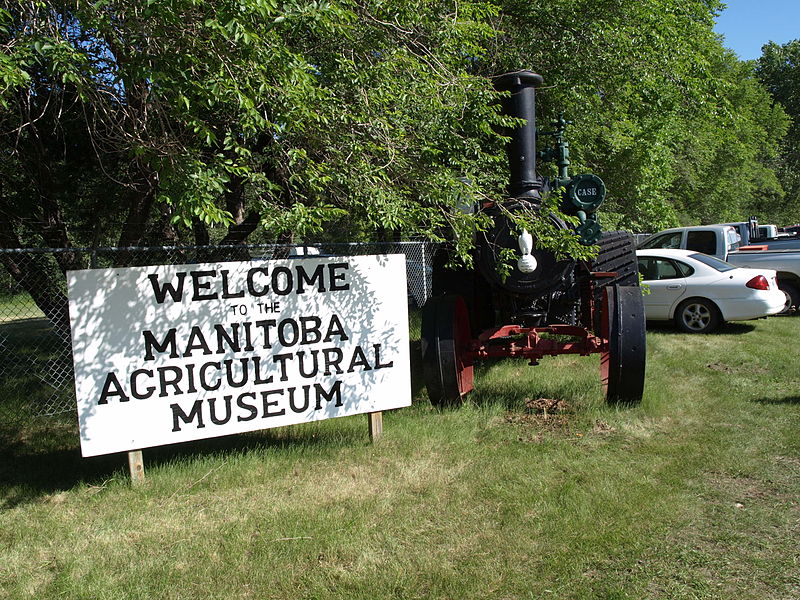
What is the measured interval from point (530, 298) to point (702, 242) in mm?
8901

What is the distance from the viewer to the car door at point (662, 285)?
35.5ft

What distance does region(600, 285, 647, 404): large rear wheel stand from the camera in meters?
5.77

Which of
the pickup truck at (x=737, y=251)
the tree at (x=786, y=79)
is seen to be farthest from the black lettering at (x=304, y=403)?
the tree at (x=786, y=79)

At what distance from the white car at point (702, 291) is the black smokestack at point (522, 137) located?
4.94 m

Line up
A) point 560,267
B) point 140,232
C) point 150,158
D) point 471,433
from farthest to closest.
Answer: point 140,232, point 560,267, point 471,433, point 150,158

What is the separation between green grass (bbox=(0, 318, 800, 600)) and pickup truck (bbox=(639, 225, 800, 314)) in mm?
7137

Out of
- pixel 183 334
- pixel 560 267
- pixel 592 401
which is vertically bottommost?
pixel 592 401

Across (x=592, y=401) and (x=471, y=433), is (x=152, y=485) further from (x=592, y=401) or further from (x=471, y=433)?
(x=592, y=401)

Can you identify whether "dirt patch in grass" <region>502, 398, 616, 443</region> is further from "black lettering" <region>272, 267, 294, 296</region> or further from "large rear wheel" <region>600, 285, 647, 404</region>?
"black lettering" <region>272, 267, 294, 296</region>

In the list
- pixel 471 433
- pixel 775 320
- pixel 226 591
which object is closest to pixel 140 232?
pixel 471 433

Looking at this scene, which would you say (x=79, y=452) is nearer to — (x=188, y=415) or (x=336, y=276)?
(x=188, y=415)

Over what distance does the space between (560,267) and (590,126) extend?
4.90m

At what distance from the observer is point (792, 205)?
158 feet

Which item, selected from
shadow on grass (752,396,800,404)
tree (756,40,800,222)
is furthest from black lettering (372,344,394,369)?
tree (756,40,800,222)
